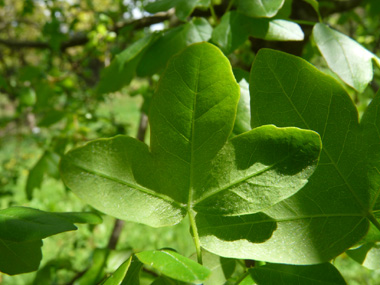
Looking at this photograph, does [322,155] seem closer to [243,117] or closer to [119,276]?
[243,117]

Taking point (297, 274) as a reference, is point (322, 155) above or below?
above

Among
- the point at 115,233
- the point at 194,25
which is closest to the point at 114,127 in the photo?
the point at 115,233

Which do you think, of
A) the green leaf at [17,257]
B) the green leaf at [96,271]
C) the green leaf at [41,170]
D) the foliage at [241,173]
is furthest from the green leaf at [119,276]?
the green leaf at [41,170]

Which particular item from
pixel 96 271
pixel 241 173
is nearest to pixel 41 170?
pixel 96 271

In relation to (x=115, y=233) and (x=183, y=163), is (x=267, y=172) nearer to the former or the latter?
(x=183, y=163)

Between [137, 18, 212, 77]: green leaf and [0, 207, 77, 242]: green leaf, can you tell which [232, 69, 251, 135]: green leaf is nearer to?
[137, 18, 212, 77]: green leaf

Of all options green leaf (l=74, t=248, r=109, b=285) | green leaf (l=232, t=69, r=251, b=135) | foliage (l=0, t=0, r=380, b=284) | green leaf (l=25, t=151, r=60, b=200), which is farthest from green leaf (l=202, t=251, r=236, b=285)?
green leaf (l=25, t=151, r=60, b=200)

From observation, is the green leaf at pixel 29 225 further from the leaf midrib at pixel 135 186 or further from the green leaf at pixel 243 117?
the green leaf at pixel 243 117
